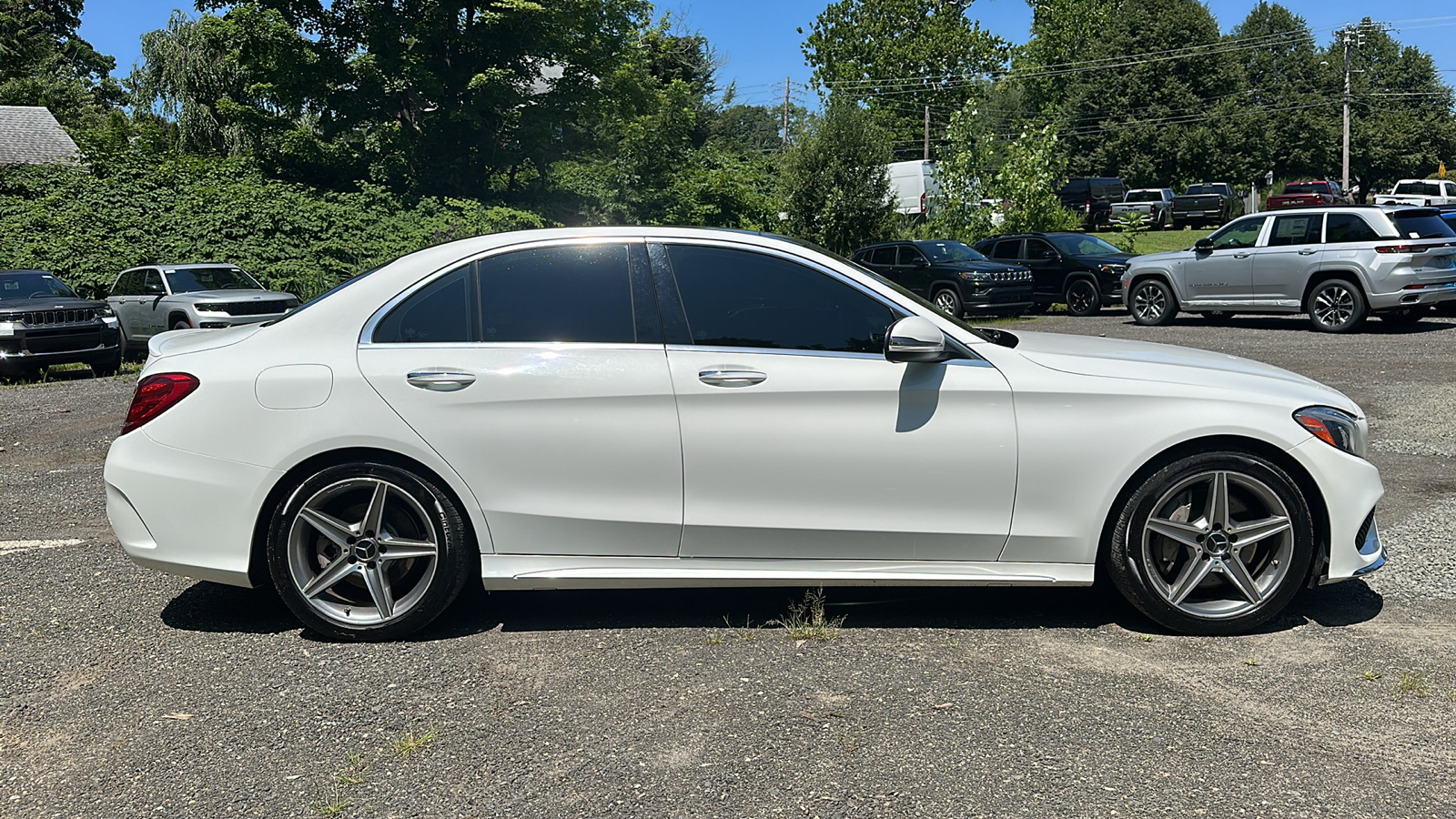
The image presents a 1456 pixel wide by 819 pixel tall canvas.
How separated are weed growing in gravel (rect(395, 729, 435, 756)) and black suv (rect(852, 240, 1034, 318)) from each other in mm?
16607

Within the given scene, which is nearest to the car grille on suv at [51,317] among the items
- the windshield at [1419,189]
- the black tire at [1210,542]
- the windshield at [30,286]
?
the windshield at [30,286]

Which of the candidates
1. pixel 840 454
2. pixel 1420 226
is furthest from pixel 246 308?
pixel 1420 226

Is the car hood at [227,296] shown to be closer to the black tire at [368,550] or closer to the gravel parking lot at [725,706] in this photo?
the gravel parking lot at [725,706]

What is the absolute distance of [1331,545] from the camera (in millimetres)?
4398

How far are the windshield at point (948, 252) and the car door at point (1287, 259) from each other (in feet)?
16.5

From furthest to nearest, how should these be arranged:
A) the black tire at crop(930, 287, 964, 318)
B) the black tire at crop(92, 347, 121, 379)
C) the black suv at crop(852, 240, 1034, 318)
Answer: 1. the black tire at crop(930, 287, 964, 318)
2. the black suv at crop(852, 240, 1034, 318)
3. the black tire at crop(92, 347, 121, 379)

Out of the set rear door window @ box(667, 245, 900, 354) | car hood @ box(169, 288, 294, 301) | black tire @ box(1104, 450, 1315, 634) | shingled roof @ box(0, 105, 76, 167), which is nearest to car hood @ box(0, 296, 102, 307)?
car hood @ box(169, 288, 294, 301)

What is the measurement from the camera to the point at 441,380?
4391 millimetres

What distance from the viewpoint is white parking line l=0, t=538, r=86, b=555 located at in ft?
20.0

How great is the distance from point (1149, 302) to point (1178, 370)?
1619cm

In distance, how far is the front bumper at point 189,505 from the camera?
441 centimetres

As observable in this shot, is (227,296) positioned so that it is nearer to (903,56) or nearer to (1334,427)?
(1334,427)

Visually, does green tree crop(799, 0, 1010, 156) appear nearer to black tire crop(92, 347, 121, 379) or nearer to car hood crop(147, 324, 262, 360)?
black tire crop(92, 347, 121, 379)

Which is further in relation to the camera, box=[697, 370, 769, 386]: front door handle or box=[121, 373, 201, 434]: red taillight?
box=[121, 373, 201, 434]: red taillight
